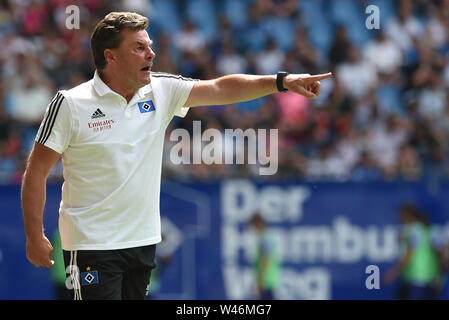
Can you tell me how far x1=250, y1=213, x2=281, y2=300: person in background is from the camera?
1042 centimetres

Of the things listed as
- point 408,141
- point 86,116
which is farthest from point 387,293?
point 86,116

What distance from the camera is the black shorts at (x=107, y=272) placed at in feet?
16.6

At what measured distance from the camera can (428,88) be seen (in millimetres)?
12688

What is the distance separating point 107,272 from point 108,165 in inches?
24.8

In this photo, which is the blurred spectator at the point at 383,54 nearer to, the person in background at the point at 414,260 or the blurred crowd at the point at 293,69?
the blurred crowd at the point at 293,69

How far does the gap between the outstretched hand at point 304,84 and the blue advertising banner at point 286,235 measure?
208 inches

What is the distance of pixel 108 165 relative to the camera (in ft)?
16.6

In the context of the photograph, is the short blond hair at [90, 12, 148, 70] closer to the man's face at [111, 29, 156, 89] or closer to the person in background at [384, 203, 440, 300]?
the man's face at [111, 29, 156, 89]

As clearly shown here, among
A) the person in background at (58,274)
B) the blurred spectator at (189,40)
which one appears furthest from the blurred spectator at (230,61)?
the person in background at (58,274)

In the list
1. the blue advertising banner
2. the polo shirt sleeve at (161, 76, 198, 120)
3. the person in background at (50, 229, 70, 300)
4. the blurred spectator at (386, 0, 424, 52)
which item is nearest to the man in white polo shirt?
the polo shirt sleeve at (161, 76, 198, 120)

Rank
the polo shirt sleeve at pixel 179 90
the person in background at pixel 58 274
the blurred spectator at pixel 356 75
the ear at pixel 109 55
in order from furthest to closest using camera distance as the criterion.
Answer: the blurred spectator at pixel 356 75 < the person in background at pixel 58 274 < the polo shirt sleeve at pixel 179 90 < the ear at pixel 109 55

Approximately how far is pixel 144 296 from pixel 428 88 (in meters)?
8.38

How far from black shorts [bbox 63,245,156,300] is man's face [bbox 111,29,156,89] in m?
1.02
